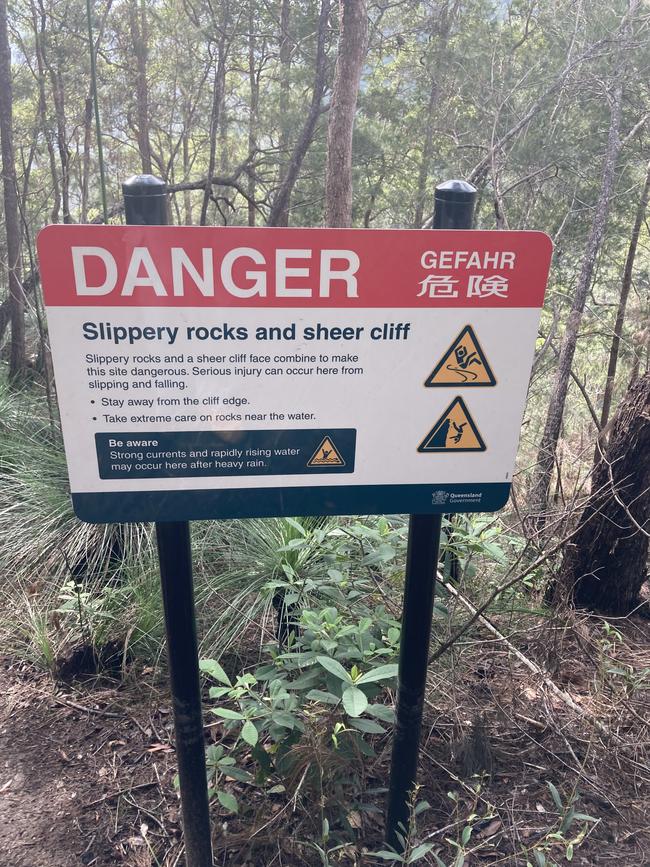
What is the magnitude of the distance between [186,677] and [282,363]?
89 cm

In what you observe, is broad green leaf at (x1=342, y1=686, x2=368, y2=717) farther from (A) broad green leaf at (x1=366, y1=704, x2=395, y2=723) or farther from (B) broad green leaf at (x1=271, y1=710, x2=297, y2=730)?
(B) broad green leaf at (x1=271, y1=710, x2=297, y2=730)

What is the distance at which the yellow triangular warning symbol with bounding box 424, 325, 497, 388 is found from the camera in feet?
4.87

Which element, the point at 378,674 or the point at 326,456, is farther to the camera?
the point at 378,674

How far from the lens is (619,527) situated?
3188mm

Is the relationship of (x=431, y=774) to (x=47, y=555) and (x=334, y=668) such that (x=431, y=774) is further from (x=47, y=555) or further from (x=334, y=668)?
(x=47, y=555)

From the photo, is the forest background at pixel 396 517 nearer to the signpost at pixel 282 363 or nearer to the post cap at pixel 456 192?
the signpost at pixel 282 363

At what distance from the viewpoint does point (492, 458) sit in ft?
5.19

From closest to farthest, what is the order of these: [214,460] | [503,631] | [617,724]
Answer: [214,460] < [617,724] < [503,631]

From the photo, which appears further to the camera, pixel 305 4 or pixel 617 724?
pixel 305 4

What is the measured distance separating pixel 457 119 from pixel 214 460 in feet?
35.3

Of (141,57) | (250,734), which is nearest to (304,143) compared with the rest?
(141,57)

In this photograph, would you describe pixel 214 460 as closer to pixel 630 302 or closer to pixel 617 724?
pixel 617 724

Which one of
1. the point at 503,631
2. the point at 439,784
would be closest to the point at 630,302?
the point at 503,631

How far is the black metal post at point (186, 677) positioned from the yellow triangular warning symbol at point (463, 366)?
2.34 ft
